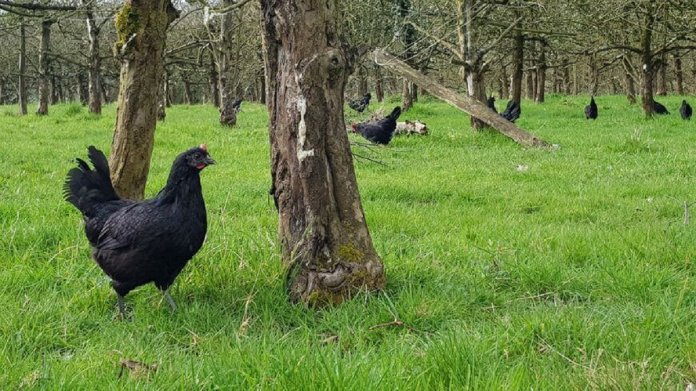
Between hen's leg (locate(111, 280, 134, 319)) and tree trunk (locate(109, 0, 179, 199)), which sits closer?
hen's leg (locate(111, 280, 134, 319))

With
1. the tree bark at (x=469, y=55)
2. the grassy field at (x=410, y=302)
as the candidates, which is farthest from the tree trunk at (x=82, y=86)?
the grassy field at (x=410, y=302)

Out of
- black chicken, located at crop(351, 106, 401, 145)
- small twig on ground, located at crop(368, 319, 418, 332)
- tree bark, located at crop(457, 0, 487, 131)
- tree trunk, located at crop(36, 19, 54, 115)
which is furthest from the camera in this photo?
tree trunk, located at crop(36, 19, 54, 115)

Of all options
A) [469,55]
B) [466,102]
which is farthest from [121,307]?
[469,55]

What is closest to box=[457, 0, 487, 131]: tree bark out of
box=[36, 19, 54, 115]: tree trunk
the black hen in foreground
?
the black hen in foreground

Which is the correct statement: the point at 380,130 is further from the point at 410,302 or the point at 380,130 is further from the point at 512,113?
the point at 410,302

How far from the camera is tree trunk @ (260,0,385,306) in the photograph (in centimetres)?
371

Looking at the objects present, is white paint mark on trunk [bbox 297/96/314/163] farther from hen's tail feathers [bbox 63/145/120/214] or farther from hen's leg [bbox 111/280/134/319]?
hen's tail feathers [bbox 63/145/120/214]

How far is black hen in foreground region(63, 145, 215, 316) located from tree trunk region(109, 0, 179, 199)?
4.96 ft

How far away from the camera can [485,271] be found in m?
4.29

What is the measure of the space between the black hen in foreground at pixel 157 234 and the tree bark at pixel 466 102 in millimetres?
8790

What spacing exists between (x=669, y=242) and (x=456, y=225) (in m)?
1.90

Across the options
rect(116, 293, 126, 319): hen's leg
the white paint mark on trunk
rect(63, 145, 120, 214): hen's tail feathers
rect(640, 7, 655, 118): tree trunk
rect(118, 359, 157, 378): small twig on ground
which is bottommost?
rect(116, 293, 126, 319): hen's leg

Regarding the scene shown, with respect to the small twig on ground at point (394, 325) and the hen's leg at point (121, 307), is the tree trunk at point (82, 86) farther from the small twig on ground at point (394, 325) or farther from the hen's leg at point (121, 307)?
the small twig on ground at point (394, 325)

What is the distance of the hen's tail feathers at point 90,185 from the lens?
427 centimetres
